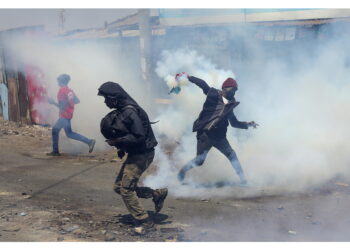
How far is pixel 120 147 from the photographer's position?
4984mm

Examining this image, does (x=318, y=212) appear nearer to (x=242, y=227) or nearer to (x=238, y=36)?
(x=242, y=227)

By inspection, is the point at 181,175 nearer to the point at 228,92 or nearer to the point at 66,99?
the point at 228,92

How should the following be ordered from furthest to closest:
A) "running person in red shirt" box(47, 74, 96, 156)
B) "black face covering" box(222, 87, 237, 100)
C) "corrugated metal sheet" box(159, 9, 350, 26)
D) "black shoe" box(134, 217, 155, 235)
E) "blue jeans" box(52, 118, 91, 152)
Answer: "corrugated metal sheet" box(159, 9, 350, 26) → "blue jeans" box(52, 118, 91, 152) → "running person in red shirt" box(47, 74, 96, 156) → "black face covering" box(222, 87, 237, 100) → "black shoe" box(134, 217, 155, 235)

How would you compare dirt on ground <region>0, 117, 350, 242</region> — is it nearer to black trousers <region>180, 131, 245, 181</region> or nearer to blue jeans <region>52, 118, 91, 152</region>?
black trousers <region>180, 131, 245, 181</region>

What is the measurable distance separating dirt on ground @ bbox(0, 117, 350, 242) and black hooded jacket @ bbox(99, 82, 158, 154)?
932 millimetres

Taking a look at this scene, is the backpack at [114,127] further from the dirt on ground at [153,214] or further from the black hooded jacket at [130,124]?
the dirt on ground at [153,214]

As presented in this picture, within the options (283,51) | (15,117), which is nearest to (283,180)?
(283,51)

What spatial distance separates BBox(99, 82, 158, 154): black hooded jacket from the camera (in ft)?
15.9

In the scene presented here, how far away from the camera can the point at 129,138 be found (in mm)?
4844

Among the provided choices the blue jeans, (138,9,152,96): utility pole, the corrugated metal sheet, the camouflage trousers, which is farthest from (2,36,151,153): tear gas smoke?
the camouflage trousers

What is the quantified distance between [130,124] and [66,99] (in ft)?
14.9

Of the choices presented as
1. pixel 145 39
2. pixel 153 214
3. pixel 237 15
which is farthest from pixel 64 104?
pixel 237 15

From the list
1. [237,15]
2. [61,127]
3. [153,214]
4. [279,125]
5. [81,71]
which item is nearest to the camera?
[153,214]

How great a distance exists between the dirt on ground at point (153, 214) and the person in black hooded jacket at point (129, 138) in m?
0.33
